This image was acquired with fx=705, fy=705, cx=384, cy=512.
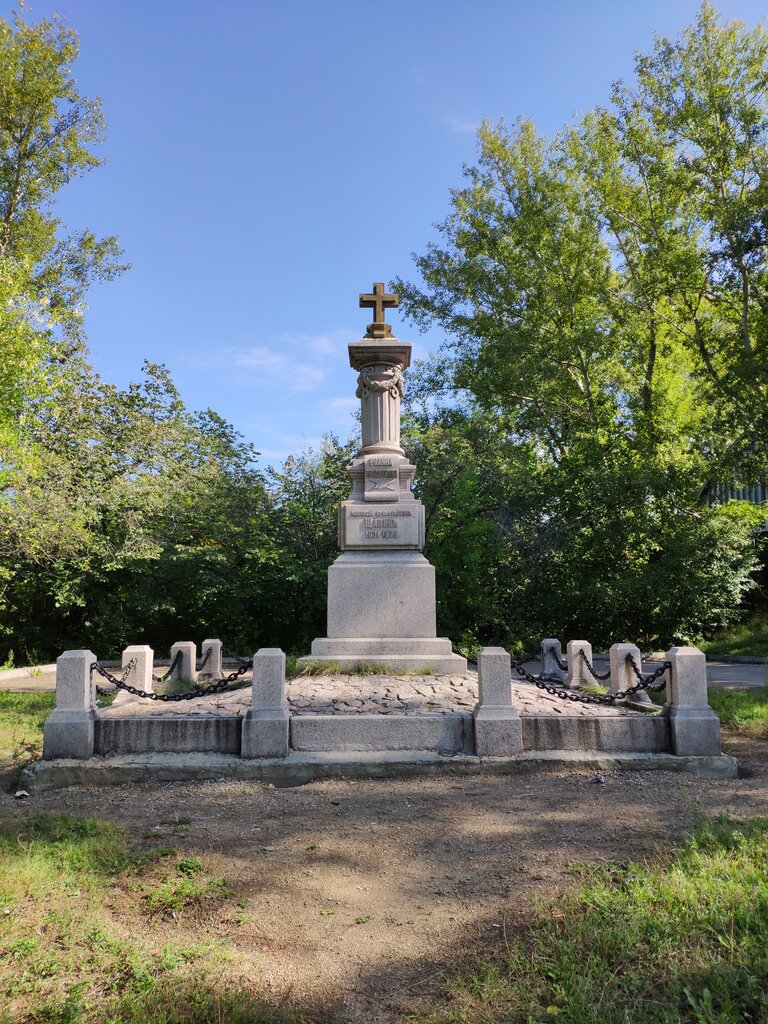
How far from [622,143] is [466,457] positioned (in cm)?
981

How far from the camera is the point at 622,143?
749 inches

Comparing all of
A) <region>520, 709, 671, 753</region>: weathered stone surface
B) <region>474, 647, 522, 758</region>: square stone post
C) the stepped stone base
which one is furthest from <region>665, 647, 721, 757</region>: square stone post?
the stepped stone base

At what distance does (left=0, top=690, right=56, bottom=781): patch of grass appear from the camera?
22.4 ft

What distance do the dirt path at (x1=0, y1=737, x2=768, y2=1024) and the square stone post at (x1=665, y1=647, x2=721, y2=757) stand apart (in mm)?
408

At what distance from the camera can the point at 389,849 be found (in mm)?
4398

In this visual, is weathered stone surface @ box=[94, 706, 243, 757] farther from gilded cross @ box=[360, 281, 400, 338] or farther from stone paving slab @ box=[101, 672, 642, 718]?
gilded cross @ box=[360, 281, 400, 338]

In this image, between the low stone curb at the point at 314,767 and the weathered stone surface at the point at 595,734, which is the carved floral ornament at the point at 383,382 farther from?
the low stone curb at the point at 314,767

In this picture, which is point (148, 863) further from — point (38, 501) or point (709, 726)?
point (38, 501)

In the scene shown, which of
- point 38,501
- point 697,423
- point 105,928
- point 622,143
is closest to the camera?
point 105,928

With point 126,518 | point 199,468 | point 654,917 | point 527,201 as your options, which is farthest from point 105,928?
point 527,201

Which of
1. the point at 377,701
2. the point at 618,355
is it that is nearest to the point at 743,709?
the point at 377,701

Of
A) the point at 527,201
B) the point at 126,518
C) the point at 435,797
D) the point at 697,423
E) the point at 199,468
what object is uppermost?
the point at 527,201

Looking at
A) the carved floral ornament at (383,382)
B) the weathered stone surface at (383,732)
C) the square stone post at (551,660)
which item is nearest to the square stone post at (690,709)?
the weathered stone surface at (383,732)

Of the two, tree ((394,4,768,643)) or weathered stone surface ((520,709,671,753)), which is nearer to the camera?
weathered stone surface ((520,709,671,753))
